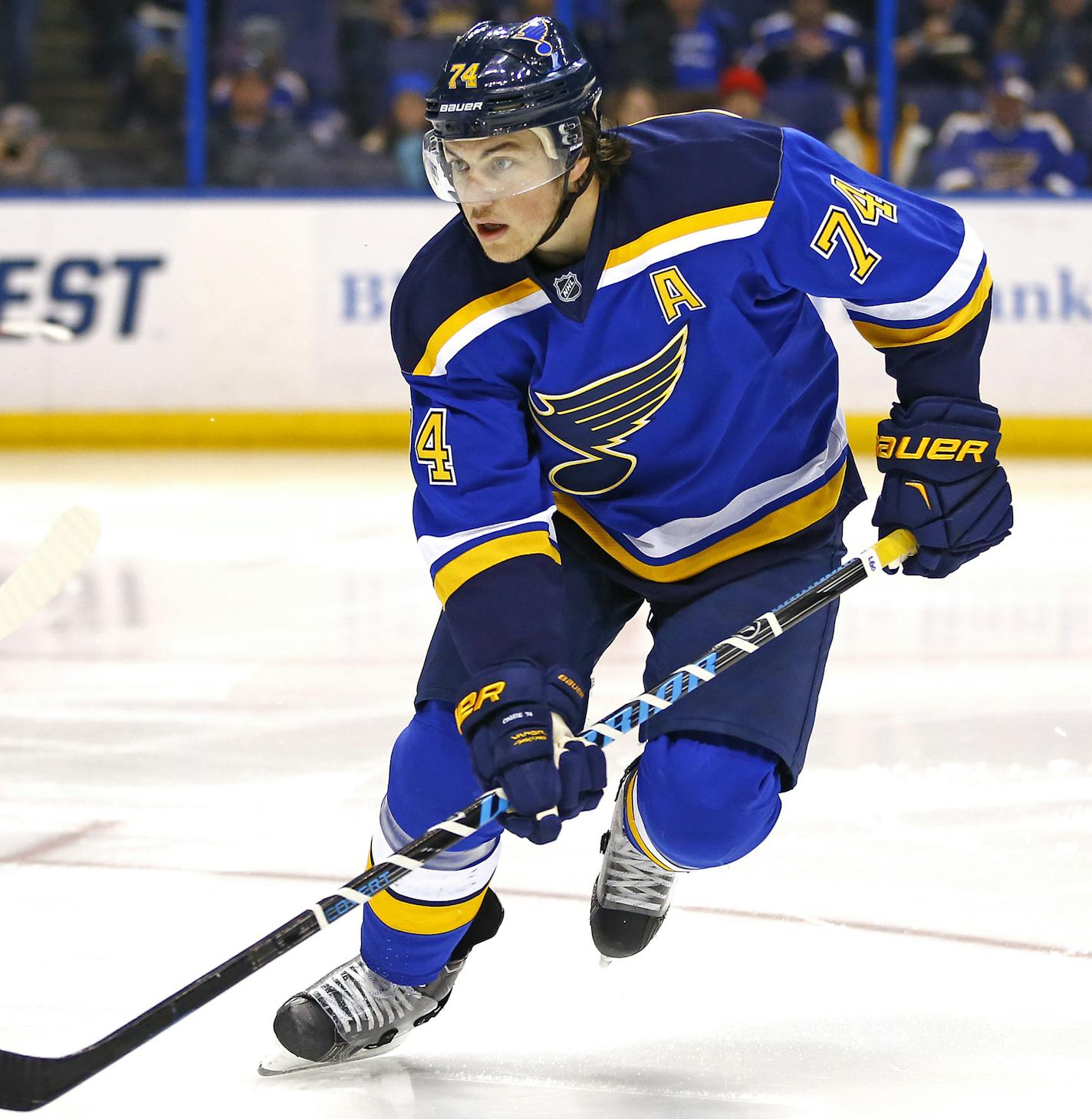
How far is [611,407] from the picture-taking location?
7.00ft

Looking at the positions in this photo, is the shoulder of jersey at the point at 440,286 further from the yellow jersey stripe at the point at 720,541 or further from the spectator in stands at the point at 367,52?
the spectator in stands at the point at 367,52

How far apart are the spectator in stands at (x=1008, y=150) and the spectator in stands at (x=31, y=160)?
125 inches

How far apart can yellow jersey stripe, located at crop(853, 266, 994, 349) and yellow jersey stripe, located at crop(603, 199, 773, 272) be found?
19 centimetres

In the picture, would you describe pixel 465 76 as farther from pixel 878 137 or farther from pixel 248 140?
pixel 248 140

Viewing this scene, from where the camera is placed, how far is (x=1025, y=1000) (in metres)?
2.22

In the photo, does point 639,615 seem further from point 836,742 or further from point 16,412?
point 16,412

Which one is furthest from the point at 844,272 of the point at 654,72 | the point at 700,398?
the point at 654,72

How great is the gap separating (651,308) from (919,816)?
1116 mm

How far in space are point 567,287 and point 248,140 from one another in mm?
5718

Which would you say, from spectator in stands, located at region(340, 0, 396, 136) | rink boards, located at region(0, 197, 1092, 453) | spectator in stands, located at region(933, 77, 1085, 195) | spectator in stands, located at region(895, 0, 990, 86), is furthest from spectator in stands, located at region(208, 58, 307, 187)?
spectator in stands, located at region(933, 77, 1085, 195)

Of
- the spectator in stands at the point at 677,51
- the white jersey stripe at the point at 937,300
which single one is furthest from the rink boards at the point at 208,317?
the white jersey stripe at the point at 937,300

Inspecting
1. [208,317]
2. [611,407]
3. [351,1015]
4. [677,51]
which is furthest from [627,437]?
[677,51]

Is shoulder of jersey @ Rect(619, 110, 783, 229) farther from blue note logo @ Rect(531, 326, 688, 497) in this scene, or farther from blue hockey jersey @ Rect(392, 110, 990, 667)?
blue note logo @ Rect(531, 326, 688, 497)

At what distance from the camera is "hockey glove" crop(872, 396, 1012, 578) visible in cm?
221
